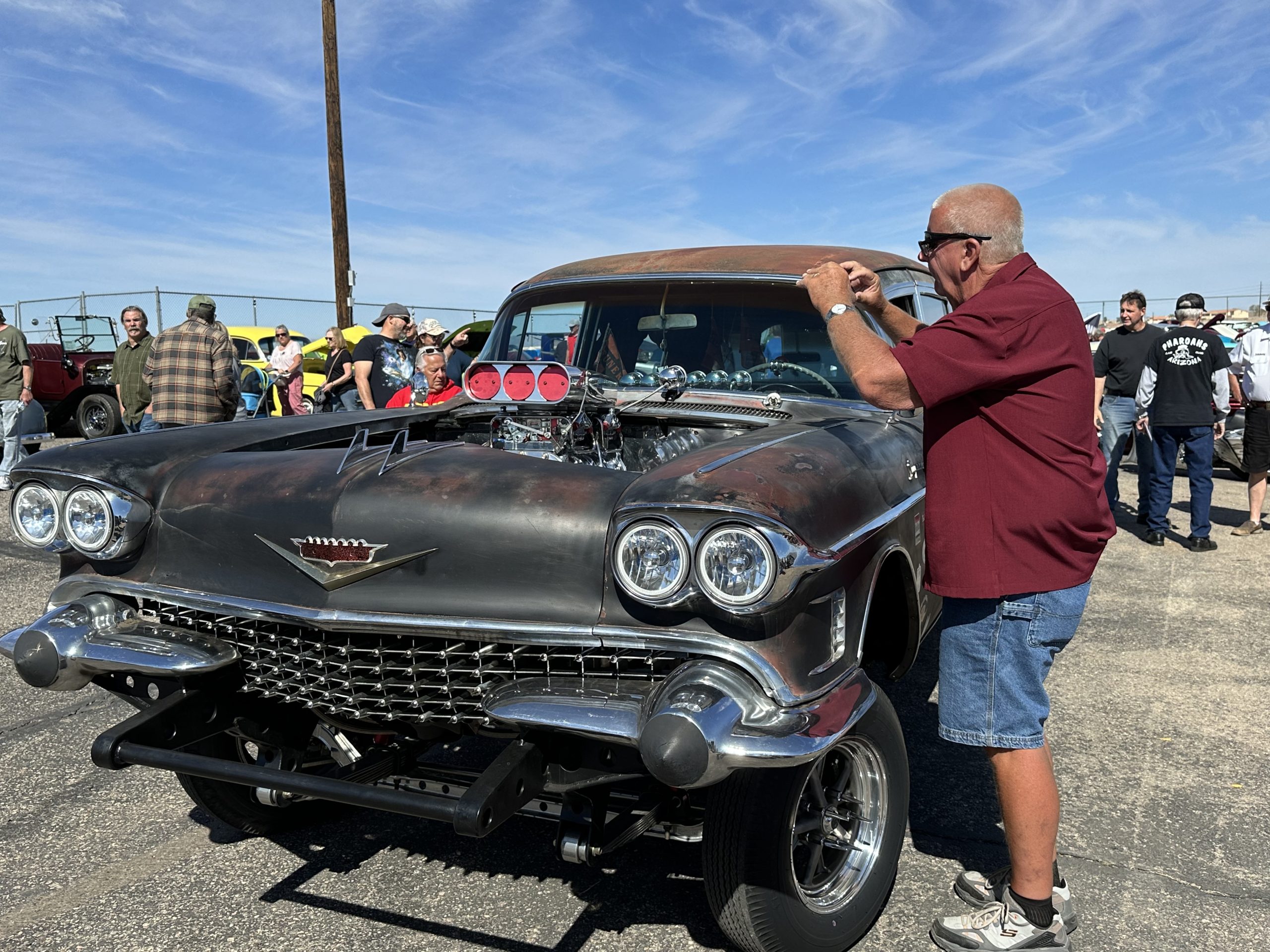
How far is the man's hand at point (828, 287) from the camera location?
2434mm

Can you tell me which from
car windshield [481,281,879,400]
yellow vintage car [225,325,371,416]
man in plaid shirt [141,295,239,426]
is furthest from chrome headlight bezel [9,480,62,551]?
yellow vintage car [225,325,371,416]

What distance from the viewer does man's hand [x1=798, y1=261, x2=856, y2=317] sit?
7.98ft

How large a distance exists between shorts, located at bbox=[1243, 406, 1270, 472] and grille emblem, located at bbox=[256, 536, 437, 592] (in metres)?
7.18

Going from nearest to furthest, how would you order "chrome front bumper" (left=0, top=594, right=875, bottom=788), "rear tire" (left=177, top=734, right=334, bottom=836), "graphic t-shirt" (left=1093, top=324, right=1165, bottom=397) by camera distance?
1. "chrome front bumper" (left=0, top=594, right=875, bottom=788)
2. "rear tire" (left=177, top=734, right=334, bottom=836)
3. "graphic t-shirt" (left=1093, top=324, right=1165, bottom=397)

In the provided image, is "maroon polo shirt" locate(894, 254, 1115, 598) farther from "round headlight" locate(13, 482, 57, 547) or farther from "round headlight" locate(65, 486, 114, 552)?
"round headlight" locate(13, 482, 57, 547)

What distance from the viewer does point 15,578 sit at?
619 cm

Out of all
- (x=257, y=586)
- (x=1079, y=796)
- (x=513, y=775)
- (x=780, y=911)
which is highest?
(x=257, y=586)

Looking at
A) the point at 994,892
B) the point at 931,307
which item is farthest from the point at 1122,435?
the point at 994,892

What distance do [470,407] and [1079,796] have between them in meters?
2.41

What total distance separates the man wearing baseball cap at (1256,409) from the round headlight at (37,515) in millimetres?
7672

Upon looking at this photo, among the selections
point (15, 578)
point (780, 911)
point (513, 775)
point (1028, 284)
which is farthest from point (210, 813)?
point (15, 578)

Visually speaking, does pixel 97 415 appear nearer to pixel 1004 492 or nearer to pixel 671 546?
pixel 671 546

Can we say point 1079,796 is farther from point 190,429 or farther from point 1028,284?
point 190,429

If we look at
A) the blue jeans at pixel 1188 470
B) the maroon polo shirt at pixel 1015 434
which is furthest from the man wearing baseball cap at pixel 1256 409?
the maroon polo shirt at pixel 1015 434
